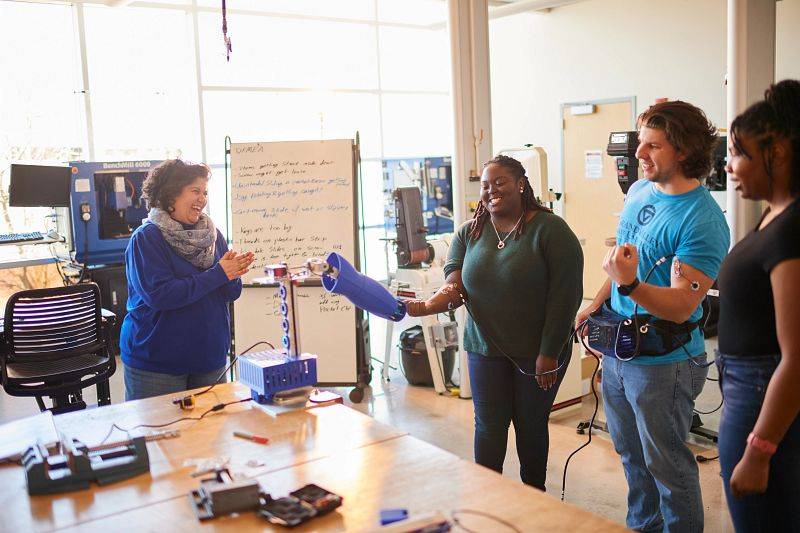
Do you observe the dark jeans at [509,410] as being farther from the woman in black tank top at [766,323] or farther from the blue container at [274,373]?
the woman in black tank top at [766,323]

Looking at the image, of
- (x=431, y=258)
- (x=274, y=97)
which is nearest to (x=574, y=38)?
(x=274, y=97)

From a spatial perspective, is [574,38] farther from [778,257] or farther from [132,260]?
[778,257]

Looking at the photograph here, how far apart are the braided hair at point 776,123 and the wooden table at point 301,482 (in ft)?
2.74

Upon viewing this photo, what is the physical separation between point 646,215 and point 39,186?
5.21 meters

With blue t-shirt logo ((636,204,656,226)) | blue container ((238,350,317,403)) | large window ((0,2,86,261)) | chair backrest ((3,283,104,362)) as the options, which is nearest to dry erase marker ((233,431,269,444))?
blue container ((238,350,317,403))

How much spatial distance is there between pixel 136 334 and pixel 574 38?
665 centimetres

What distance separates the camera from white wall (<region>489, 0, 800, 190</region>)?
22.6 feet

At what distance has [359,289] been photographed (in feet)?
7.39

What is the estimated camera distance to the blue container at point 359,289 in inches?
86.7

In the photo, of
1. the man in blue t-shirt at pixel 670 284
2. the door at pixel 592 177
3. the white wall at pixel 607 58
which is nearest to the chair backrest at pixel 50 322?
the man in blue t-shirt at pixel 670 284

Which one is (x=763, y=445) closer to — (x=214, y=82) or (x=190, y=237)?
(x=190, y=237)

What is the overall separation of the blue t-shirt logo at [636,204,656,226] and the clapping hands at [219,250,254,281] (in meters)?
1.39

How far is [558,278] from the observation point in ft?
8.27

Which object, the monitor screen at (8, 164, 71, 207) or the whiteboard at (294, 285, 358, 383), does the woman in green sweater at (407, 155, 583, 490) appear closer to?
the whiteboard at (294, 285, 358, 383)
